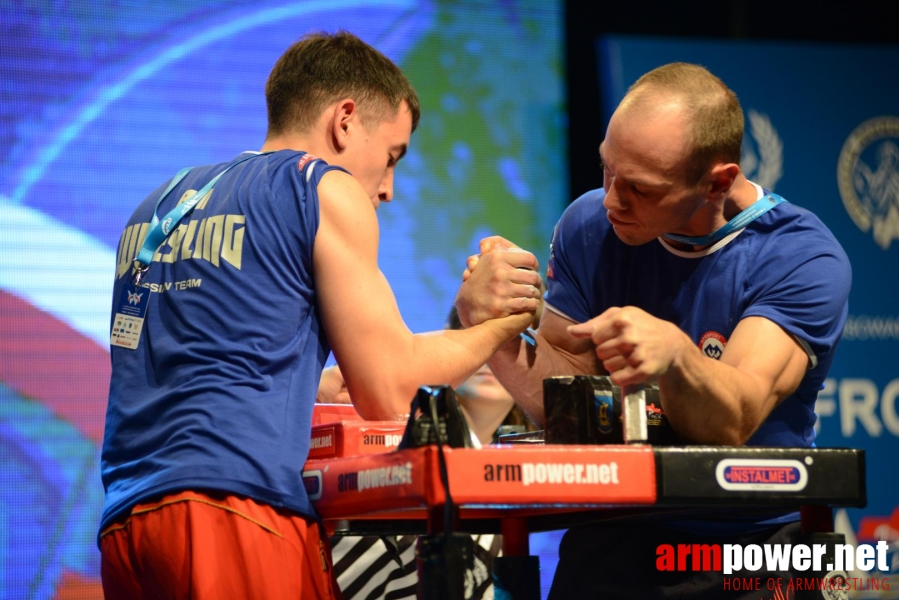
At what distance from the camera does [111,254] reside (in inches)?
165

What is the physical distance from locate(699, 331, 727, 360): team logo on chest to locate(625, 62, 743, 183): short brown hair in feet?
1.12

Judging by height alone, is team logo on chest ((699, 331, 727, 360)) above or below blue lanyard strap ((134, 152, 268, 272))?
below

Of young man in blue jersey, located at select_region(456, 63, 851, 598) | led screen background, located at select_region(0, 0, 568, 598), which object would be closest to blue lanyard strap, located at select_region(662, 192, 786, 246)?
young man in blue jersey, located at select_region(456, 63, 851, 598)

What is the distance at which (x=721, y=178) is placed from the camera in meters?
2.30

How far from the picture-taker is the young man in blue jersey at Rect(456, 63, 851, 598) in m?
2.13

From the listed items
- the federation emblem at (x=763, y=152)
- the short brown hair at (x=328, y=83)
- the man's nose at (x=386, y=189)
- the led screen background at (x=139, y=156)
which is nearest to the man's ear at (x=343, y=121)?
the short brown hair at (x=328, y=83)

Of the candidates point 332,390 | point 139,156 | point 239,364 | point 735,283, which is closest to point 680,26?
point 139,156

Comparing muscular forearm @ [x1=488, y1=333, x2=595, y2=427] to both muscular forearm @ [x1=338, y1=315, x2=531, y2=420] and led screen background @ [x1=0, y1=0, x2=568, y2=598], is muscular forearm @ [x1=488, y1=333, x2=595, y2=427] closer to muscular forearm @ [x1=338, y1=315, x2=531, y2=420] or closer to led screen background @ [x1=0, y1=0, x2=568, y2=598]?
muscular forearm @ [x1=338, y1=315, x2=531, y2=420]

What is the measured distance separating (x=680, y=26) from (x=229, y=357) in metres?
4.08

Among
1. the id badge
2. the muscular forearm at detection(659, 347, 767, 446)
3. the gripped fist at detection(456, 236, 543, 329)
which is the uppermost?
the gripped fist at detection(456, 236, 543, 329)

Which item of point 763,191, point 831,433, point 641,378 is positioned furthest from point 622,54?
point 641,378

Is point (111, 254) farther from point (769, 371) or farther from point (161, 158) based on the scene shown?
point (769, 371)

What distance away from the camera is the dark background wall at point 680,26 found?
16.2 ft

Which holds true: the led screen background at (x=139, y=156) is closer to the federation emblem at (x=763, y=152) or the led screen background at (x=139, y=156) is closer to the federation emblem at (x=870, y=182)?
the federation emblem at (x=763, y=152)
